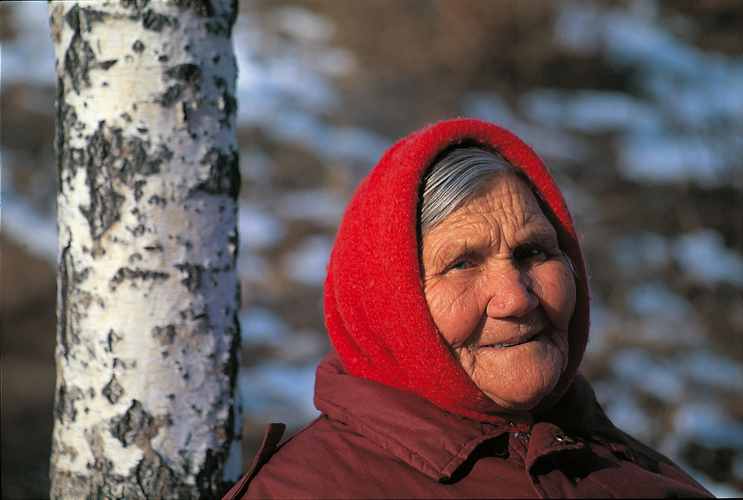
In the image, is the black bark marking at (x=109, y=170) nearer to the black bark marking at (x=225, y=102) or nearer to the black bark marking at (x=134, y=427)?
the black bark marking at (x=225, y=102)

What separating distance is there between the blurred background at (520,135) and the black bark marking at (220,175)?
6.77 feet

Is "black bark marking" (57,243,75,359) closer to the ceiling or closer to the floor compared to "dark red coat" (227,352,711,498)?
closer to the ceiling

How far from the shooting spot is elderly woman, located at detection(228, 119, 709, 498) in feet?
4.74

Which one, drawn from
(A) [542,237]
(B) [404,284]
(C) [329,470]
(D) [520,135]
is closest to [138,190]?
(B) [404,284]

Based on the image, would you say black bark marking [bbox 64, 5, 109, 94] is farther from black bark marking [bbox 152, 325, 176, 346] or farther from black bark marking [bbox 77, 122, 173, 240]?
black bark marking [bbox 152, 325, 176, 346]

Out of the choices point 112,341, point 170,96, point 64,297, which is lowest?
point 112,341

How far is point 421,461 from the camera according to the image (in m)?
1.42

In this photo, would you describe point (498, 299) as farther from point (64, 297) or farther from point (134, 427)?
point (64, 297)

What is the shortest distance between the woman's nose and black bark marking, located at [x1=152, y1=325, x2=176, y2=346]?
3.29 ft

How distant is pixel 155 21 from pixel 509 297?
1.42 m

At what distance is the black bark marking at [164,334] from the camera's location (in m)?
1.67

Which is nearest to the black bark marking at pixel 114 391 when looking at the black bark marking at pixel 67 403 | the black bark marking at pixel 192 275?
the black bark marking at pixel 67 403

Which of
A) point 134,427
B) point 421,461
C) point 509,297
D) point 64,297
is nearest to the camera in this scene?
point 421,461

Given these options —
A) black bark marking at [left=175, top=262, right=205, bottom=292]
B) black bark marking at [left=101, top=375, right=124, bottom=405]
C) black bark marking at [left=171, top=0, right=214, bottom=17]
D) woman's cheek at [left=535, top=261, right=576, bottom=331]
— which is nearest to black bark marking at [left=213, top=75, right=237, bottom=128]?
black bark marking at [left=171, top=0, right=214, bottom=17]
